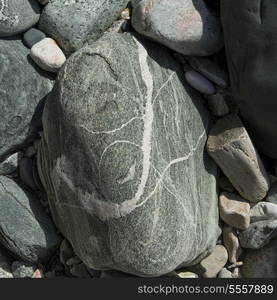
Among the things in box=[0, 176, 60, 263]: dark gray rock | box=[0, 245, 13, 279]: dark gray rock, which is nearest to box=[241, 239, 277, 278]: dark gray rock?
box=[0, 176, 60, 263]: dark gray rock

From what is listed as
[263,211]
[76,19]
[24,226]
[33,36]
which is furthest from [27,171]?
[263,211]

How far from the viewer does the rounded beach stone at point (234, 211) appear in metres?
2.86

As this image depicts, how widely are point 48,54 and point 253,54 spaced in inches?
38.4

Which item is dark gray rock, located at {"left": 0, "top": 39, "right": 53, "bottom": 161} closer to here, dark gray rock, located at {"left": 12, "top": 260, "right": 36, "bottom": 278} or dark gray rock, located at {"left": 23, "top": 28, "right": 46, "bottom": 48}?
dark gray rock, located at {"left": 23, "top": 28, "right": 46, "bottom": 48}

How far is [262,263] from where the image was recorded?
291 centimetres

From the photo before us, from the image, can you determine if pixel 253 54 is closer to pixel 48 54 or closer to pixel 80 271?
pixel 48 54

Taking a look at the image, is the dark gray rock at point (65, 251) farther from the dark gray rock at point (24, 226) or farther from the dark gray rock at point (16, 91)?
the dark gray rock at point (16, 91)

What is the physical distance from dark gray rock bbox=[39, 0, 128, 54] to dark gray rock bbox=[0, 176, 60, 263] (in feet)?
2.55

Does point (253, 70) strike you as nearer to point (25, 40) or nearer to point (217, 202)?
point (217, 202)

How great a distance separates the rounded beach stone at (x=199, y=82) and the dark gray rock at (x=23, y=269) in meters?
1.24

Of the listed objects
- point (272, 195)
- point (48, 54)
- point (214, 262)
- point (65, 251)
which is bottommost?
point (214, 262)

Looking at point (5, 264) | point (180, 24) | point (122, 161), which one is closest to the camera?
point (122, 161)

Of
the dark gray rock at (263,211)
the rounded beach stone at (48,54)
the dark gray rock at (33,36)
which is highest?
the dark gray rock at (33,36)

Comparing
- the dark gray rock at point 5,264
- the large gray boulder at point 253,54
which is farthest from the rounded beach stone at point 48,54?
the dark gray rock at point 5,264
